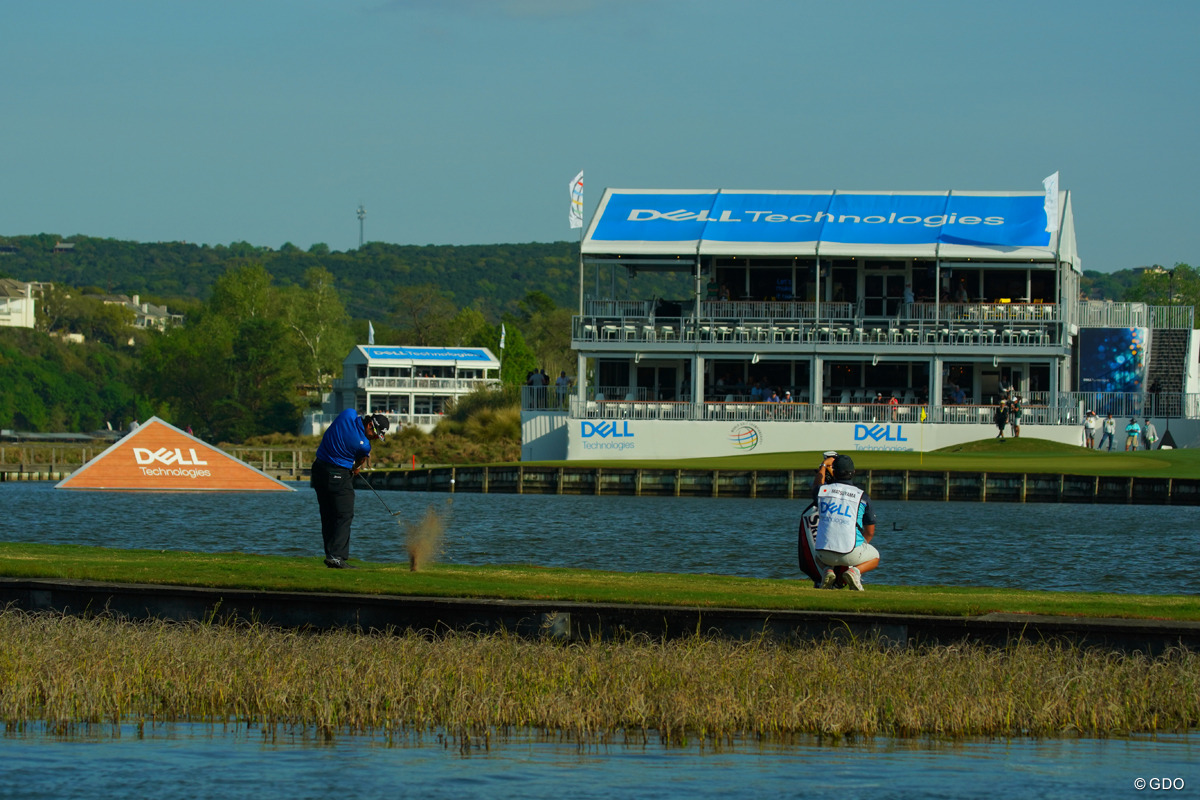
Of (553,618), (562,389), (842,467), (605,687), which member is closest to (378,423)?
(553,618)

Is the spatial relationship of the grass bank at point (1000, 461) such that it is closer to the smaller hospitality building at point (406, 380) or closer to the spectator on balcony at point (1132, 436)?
the spectator on balcony at point (1132, 436)

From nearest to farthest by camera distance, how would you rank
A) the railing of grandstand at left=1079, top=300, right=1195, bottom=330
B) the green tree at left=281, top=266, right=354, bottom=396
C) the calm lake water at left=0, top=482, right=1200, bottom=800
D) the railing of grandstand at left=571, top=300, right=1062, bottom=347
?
the calm lake water at left=0, top=482, right=1200, bottom=800 → the railing of grandstand at left=571, top=300, right=1062, bottom=347 → the railing of grandstand at left=1079, top=300, right=1195, bottom=330 → the green tree at left=281, top=266, right=354, bottom=396

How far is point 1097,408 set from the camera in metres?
59.6

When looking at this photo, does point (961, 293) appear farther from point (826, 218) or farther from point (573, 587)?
point (573, 587)

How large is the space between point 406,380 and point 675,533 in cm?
7144

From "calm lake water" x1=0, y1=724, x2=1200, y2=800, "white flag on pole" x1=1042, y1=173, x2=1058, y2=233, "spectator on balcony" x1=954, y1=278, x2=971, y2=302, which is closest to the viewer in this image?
"calm lake water" x1=0, y1=724, x2=1200, y2=800

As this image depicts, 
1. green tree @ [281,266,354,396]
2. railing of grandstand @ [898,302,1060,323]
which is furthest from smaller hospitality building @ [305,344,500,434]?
railing of grandstand @ [898,302,1060,323]

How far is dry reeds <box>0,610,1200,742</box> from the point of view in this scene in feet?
32.3

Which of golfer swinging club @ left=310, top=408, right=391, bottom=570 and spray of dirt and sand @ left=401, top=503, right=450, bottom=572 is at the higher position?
golfer swinging club @ left=310, top=408, right=391, bottom=570

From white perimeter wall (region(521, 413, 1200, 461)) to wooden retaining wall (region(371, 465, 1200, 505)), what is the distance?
624 cm

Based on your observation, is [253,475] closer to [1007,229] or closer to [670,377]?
[670,377]

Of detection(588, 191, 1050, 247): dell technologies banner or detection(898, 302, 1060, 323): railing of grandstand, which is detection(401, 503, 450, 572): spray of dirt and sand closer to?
detection(588, 191, 1050, 247): dell technologies banner

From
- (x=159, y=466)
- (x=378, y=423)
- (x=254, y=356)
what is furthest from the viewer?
(x=254, y=356)

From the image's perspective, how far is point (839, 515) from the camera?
13.7 m
